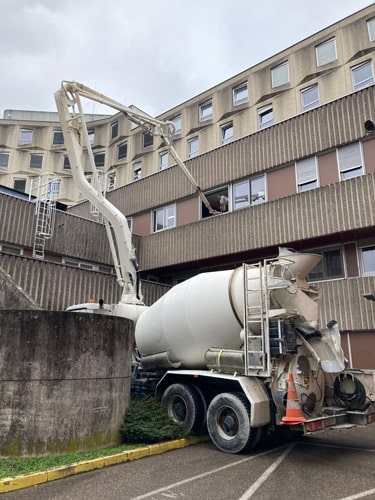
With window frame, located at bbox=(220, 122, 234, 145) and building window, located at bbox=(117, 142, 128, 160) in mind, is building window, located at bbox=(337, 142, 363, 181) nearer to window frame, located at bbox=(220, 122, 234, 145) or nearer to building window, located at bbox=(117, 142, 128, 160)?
window frame, located at bbox=(220, 122, 234, 145)

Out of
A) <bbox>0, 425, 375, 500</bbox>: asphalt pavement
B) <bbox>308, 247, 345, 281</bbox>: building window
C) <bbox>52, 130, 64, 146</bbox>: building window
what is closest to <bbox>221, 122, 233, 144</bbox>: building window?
<bbox>308, 247, 345, 281</bbox>: building window

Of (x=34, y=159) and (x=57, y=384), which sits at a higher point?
(x=34, y=159)

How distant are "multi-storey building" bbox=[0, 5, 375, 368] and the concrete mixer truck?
5646 mm

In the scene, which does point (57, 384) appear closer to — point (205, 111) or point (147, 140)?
point (205, 111)

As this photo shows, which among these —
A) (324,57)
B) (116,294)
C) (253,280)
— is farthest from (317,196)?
(324,57)

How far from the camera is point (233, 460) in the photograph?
6.90m

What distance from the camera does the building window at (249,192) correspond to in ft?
52.7

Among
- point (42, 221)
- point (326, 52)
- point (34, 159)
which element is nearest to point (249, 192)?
point (42, 221)

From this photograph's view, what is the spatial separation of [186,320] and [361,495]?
4.63 meters

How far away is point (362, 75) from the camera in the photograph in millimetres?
20469

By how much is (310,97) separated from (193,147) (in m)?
7.85

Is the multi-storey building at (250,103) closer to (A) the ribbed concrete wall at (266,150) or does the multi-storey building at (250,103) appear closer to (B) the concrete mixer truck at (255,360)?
(A) the ribbed concrete wall at (266,150)

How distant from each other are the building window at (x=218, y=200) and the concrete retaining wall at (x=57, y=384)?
10.7 metres

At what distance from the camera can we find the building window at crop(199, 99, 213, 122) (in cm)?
2630
